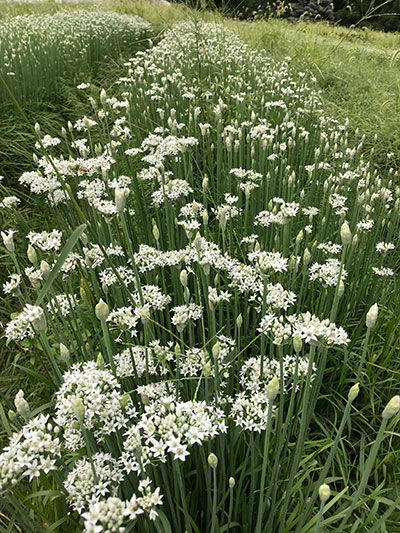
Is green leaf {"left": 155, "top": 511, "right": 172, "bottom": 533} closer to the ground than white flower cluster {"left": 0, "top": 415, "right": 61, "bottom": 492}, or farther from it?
closer to the ground

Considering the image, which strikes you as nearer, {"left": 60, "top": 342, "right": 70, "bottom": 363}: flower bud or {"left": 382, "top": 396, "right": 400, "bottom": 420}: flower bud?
{"left": 382, "top": 396, "right": 400, "bottom": 420}: flower bud

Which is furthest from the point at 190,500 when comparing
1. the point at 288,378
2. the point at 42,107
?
the point at 42,107

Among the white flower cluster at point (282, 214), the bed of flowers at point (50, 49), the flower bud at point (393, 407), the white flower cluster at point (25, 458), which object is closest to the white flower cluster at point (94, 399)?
the white flower cluster at point (25, 458)

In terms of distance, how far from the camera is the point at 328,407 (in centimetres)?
246

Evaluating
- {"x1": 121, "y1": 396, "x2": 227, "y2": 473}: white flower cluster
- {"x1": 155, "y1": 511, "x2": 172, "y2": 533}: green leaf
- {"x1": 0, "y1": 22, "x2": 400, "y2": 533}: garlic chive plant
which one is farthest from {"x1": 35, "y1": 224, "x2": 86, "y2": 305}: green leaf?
{"x1": 155, "y1": 511, "x2": 172, "y2": 533}: green leaf

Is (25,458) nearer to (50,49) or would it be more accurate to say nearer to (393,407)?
(393,407)

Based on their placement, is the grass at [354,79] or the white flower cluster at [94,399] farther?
the grass at [354,79]

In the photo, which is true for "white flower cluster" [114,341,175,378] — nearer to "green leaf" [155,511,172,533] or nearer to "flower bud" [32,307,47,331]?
"flower bud" [32,307,47,331]

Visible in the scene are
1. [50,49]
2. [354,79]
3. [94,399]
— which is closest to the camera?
[94,399]

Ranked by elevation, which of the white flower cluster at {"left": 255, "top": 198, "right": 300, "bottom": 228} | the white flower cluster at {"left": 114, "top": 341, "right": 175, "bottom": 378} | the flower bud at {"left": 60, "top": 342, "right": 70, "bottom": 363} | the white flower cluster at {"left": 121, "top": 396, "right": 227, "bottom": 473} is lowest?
the white flower cluster at {"left": 114, "top": 341, "right": 175, "bottom": 378}

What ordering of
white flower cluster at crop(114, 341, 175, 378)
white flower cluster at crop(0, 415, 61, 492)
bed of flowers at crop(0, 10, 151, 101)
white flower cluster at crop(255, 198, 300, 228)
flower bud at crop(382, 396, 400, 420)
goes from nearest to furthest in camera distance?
white flower cluster at crop(0, 415, 61, 492) → flower bud at crop(382, 396, 400, 420) → white flower cluster at crop(114, 341, 175, 378) → white flower cluster at crop(255, 198, 300, 228) → bed of flowers at crop(0, 10, 151, 101)

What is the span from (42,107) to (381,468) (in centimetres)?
593

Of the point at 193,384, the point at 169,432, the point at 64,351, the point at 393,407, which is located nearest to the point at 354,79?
the point at 193,384

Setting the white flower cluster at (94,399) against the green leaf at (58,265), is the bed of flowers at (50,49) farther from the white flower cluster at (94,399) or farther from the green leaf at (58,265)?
the white flower cluster at (94,399)
